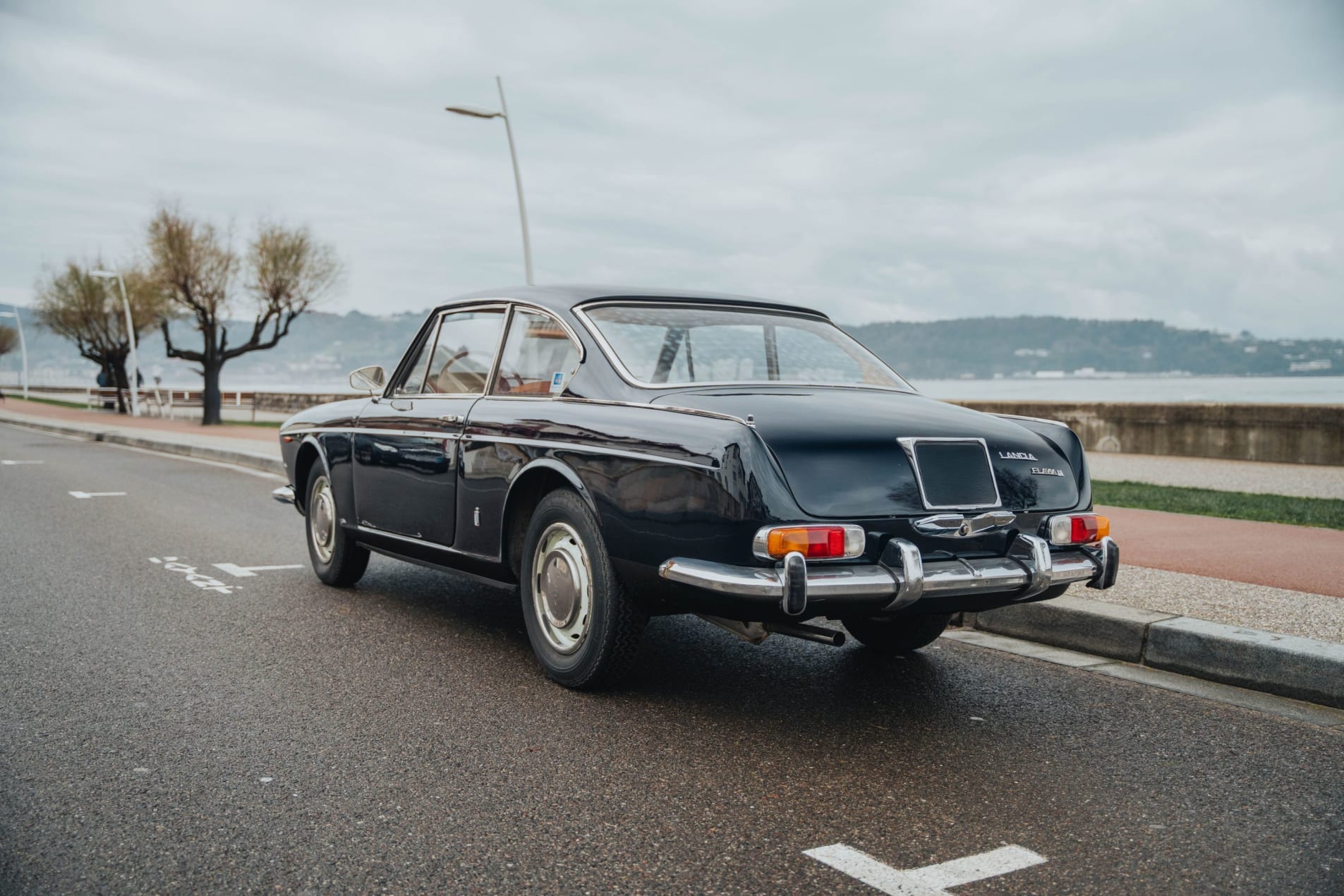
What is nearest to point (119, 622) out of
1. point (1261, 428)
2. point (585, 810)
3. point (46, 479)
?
point (585, 810)

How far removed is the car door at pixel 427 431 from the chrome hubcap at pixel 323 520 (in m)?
0.56

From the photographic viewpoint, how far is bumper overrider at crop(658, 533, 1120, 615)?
361cm

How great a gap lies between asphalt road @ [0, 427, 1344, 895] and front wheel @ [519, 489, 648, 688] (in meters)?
0.15

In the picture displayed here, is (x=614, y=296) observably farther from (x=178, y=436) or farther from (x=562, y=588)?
(x=178, y=436)

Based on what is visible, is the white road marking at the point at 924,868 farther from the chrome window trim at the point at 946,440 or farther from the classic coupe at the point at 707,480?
the chrome window trim at the point at 946,440

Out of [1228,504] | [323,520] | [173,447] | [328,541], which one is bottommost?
[173,447]

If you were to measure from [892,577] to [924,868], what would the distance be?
40.7 inches

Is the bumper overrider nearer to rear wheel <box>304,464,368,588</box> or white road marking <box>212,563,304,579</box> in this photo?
rear wheel <box>304,464,368,588</box>

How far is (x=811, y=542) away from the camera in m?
3.67

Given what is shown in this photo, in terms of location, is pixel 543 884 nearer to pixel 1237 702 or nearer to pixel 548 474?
pixel 548 474

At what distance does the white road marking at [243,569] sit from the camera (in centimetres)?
738

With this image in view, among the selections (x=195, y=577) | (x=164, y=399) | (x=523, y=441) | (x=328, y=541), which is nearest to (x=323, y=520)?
(x=328, y=541)

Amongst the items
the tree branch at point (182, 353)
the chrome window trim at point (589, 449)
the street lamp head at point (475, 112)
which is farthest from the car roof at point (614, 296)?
the tree branch at point (182, 353)

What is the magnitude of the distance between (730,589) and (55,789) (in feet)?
6.95
